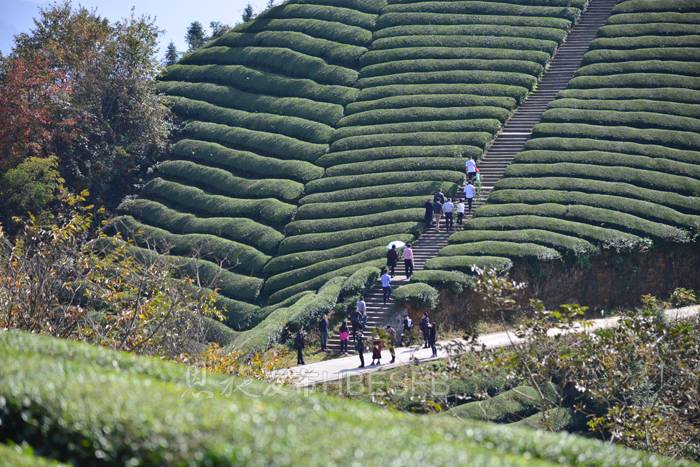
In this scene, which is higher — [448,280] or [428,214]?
[428,214]

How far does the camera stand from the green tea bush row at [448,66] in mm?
54500

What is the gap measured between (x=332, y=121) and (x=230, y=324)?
14.7 metres

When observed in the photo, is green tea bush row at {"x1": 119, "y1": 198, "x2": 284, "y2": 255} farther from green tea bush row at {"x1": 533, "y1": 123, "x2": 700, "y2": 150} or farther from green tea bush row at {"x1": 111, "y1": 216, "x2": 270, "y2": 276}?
green tea bush row at {"x1": 533, "y1": 123, "x2": 700, "y2": 150}

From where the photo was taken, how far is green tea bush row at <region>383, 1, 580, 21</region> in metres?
59.9

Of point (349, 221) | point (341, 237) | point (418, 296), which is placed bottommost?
point (418, 296)

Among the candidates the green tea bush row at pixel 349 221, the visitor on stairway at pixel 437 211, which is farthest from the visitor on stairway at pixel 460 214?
the green tea bush row at pixel 349 221

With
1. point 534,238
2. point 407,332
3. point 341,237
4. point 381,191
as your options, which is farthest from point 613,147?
point 407,332

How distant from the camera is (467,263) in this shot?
39594 mm

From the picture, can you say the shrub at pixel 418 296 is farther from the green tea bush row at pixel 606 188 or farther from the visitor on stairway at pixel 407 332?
the green tea bush row at pixel 606 188

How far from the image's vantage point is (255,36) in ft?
207

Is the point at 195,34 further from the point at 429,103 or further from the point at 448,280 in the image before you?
the point at 448,280

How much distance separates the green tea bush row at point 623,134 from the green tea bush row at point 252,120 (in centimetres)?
1108

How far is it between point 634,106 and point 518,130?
5398 millimetres

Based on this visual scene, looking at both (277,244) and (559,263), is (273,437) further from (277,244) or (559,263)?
(277,244)
